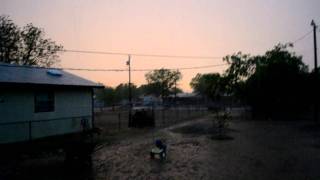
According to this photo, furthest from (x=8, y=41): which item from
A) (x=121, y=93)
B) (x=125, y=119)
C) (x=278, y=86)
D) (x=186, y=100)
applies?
(x=121, y=93)

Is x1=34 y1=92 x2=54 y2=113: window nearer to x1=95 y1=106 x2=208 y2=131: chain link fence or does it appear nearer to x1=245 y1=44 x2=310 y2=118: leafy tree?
x1=95 y1=106 x2=208 y2=131: chain link fence

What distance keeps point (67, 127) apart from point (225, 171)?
37.0 feet

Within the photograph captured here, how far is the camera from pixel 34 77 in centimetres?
1769

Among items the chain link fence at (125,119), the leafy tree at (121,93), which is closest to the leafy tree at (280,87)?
the chain link fence at (125,119)

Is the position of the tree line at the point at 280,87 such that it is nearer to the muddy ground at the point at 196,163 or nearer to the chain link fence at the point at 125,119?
the chain link fence at the point at 125,119

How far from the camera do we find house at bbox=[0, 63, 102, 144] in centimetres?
1534

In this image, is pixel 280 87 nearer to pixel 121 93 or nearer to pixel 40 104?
pixel 40 104

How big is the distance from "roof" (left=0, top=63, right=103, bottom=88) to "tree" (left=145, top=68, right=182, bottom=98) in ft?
359

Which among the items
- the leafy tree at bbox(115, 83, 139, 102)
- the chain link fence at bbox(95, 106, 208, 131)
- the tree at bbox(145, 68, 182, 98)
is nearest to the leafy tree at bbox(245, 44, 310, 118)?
the chain link fence at bbox(95, 106, 208, 131)

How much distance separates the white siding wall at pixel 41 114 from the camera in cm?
1530

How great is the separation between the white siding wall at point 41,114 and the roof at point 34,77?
66cm

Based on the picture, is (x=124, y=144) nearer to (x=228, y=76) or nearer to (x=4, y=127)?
(x=4, y=127)

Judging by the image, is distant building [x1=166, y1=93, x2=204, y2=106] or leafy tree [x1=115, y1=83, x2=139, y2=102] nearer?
distant building [x1=166, y1=93, x2=204, y2=106]

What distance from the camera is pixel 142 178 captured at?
9781 mm
